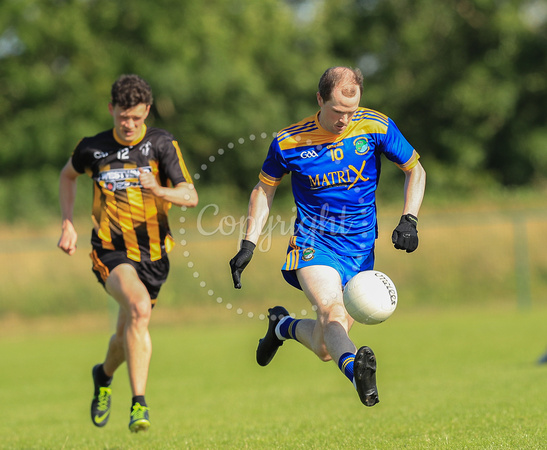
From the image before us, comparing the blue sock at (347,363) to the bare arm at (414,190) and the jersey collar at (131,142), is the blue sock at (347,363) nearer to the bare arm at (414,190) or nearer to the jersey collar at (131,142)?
the bare arm at (414,190)

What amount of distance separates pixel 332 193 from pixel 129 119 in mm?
1709

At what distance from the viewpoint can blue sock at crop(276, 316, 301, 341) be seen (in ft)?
21.8

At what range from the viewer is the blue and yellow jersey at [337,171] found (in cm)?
608

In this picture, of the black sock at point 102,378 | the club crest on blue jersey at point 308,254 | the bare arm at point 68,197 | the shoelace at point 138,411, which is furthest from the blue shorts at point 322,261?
the black sock at point 102,378

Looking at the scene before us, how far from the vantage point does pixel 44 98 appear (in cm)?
2928

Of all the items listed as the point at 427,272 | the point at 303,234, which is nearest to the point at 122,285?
the point at 303,234

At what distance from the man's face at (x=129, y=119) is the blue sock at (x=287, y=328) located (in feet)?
6.14

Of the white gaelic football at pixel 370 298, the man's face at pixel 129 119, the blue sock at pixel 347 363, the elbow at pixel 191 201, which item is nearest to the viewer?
the blue sock at pixel 347 363

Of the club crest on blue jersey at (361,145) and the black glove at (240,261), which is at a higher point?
the club crest on blue jersey at (361,145)

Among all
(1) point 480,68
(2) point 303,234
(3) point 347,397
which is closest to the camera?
(2) point 303,234

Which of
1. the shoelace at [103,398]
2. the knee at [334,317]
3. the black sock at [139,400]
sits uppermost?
the knee at [334,317]

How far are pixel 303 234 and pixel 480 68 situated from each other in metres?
25.5

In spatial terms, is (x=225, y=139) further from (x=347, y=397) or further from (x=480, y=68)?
(x=347, y=397)

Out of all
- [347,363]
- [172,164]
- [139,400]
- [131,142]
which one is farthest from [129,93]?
[347,363]
